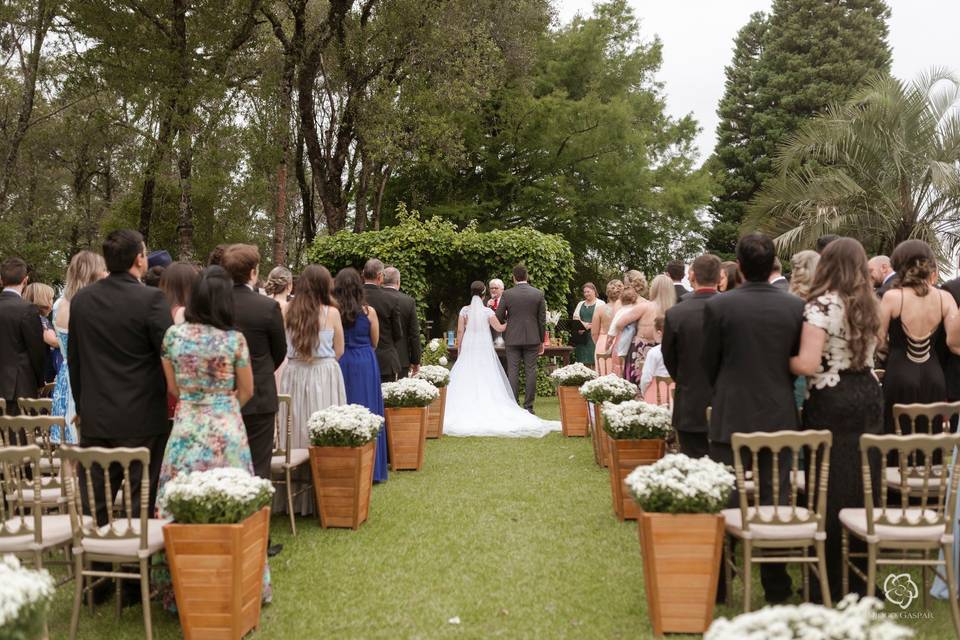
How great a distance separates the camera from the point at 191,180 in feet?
62.7

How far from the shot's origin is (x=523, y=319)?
43.4 ft

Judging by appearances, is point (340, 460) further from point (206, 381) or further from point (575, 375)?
point (575, 375)

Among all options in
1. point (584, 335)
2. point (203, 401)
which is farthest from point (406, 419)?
point (584, 335)

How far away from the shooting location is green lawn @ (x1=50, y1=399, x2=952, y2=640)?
485 centimetres

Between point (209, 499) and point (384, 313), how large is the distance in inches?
204

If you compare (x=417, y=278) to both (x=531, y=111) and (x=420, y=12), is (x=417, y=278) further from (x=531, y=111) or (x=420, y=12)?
(x=531, y=111)

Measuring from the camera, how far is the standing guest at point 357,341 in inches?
330

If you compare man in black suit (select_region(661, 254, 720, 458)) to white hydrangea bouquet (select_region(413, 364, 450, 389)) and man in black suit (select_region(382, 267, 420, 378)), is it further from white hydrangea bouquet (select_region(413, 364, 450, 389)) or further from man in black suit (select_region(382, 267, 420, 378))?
white hydrangea bouquet (select_region(413, 364, 450, 389))

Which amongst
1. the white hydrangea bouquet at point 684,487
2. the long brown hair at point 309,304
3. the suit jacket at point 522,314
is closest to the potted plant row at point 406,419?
the long brown hair at point 309,304

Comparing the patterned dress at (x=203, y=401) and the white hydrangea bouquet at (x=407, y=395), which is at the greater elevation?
the patterned dress at (x=203, y=401)

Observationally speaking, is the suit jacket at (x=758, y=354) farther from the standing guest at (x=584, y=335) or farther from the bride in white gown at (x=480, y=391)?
the standing guest at (x=584, y=335)

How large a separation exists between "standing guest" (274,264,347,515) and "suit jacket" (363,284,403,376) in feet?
5.55

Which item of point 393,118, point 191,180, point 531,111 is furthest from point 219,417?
point 531,111

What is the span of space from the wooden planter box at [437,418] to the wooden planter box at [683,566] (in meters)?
7.44
